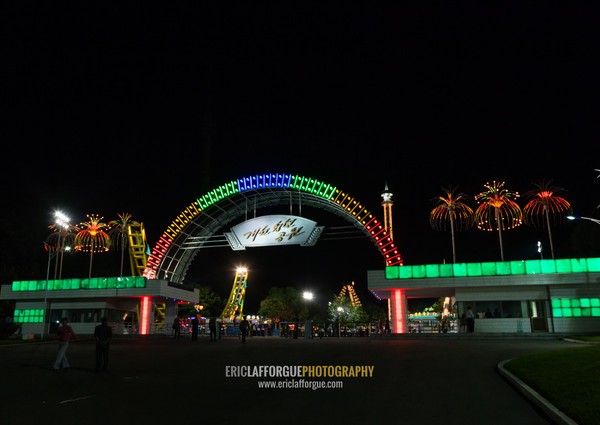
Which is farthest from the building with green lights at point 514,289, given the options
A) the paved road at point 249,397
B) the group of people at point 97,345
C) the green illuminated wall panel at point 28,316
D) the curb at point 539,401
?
the green illuminated wall panel at point 28,316

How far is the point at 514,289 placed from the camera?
1567 inches

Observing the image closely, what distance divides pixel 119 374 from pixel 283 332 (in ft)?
99.2

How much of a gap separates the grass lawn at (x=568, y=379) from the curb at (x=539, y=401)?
10 centimetres

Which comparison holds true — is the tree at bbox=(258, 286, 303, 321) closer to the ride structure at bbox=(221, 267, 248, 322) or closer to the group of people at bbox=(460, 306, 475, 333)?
the ride structure at bbox=(221, 267, 248, 322)

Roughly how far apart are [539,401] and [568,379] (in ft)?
5.86

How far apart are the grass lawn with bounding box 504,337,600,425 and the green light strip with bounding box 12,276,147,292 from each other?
42.1m

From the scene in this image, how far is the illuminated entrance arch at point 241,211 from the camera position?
44344mm

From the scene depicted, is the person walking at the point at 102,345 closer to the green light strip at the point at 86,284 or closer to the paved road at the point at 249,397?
the paved road at the point at 249,397

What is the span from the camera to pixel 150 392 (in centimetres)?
1120

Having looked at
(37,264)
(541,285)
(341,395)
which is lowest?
(341,395)

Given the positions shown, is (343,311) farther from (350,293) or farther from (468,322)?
(468,322)

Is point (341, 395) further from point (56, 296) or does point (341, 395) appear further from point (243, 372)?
point (56, 296)

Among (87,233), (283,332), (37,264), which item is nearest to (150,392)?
Result: (283,332)

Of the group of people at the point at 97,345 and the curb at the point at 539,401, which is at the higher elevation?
the group of people at the point at 97,345
